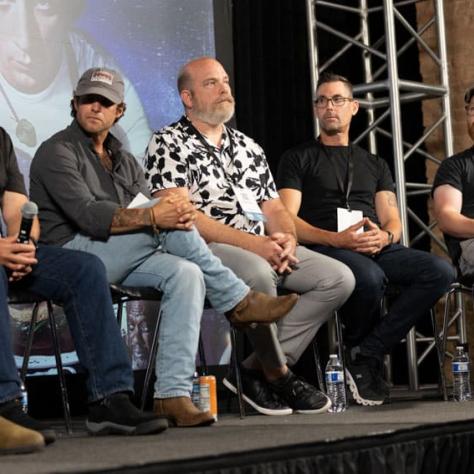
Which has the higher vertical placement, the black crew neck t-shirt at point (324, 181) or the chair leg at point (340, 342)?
the black crew neck t-shirt at point (324, 181)

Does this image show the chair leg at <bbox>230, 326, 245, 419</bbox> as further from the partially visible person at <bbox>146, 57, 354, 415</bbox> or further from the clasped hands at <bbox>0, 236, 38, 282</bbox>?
the clasped hands at <bbox>0, 236, 38, 282</bbox>

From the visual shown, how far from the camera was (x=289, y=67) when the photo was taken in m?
5.73

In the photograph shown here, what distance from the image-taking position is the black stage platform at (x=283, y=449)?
2.12 meters

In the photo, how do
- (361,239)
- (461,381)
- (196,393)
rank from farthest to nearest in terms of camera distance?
(461,381) → (361,239) → (196,393)

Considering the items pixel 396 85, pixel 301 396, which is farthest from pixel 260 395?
pixel 396 85

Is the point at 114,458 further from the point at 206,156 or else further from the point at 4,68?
the point at 4,68

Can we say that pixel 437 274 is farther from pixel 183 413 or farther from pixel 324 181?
pixel 183 413

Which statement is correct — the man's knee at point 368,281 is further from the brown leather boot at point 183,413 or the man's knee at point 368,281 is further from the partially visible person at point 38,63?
the partially visible person at point 38,63

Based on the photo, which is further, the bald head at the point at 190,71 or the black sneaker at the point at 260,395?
the bald head at the point at 190,71

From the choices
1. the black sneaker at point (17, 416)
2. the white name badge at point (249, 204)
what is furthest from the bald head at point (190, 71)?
the black sneaker at point (17, 416)

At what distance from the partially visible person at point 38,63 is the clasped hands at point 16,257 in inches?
54.1

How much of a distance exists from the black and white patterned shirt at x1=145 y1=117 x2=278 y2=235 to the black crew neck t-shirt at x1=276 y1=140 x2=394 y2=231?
0.42m

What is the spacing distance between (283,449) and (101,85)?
5.39ft

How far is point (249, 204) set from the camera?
3.95 meters
